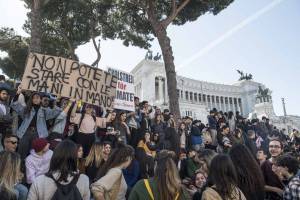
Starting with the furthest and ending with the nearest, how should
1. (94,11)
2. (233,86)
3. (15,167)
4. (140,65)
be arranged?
(233,86) → (140,65) → (94,11) → (15,167)

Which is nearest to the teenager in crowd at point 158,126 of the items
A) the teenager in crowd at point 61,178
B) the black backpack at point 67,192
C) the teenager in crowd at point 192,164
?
the teenager in crowd at point 192,164

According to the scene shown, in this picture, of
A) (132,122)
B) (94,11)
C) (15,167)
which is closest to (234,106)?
(94,11)

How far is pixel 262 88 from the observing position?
71.6 meters

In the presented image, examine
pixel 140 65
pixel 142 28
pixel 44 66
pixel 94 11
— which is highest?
pixel 140 65

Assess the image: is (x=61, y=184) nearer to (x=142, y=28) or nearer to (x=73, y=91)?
(x=73, y=91)

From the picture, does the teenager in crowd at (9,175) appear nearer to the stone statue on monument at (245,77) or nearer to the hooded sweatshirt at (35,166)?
the hooded sweatshirt at (35,166)

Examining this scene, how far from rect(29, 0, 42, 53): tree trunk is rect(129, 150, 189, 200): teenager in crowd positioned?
7806 mm

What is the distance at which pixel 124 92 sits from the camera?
8109 mm

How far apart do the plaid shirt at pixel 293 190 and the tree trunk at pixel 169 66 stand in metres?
7.60

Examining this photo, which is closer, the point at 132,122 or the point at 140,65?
the point at 132,122

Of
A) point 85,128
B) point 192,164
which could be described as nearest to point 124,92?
point 85,128

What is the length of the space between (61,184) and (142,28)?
1335 cm

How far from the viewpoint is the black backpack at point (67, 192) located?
2407 mm

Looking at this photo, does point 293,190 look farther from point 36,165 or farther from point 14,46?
point 14,46
